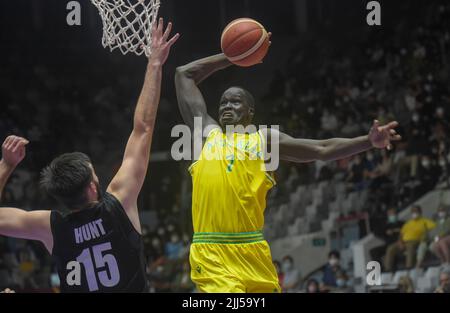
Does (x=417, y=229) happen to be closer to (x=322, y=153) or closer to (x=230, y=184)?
(x=322, y=153)

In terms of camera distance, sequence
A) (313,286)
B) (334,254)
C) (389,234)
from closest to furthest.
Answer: (313,286) → (389,234) → (334,254)

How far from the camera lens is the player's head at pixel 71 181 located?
Answer: 356 centimetres

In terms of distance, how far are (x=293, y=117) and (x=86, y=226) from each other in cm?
1250

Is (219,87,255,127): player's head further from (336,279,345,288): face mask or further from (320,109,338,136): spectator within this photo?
(320,109,338,136): spectator

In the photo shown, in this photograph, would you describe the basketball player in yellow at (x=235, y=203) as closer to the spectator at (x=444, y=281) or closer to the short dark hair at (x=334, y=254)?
the spectator at (x=444, y=281)

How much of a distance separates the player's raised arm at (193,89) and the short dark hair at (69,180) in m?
1.78

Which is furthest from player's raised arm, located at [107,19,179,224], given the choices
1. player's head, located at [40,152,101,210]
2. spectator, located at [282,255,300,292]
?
spectator, located at [282,255,300,292]

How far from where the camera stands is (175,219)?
50.9 feet

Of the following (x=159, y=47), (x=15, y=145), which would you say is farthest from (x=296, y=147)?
(x=15, y=145)

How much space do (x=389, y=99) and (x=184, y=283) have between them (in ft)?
17.4

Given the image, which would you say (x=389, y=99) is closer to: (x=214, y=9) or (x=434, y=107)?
(x=434, y=107)

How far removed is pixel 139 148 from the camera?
12.4ft

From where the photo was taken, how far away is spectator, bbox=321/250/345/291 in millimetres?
12013

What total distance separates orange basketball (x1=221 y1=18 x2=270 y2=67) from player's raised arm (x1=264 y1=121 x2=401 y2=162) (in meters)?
0.56
